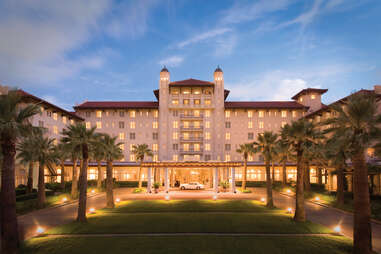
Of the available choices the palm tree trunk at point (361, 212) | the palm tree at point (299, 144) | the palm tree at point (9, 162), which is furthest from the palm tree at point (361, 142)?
the palm tree at point (9, 162)

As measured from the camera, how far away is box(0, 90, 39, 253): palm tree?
12539mm

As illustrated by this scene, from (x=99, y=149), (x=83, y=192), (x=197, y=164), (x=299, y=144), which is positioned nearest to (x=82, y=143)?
(x=83, y=192)

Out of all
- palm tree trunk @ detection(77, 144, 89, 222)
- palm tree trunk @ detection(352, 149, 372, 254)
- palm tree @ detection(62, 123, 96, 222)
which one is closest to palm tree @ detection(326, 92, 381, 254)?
palm tree trunk @ detection(352, 149, 372, 254)

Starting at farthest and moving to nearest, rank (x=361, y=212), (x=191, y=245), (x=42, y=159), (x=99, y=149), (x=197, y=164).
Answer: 1. (x=197, y=164)
2. (x=42, y=159)
3. (x=99, y=149)
4. (x=191, y=245)
5. (x=361, y=212)

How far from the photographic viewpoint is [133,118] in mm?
66062

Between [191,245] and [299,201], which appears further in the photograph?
[299,201]

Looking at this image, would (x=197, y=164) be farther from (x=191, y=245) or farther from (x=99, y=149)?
(x=191, y=245)

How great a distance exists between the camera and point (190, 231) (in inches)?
678

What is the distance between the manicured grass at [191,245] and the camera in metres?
13.4

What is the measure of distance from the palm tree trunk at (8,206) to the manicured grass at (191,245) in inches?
47.4

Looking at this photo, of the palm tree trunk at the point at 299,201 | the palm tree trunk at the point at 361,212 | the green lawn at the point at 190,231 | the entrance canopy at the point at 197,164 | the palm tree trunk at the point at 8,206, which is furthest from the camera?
the entrance canopy at the point at 197,164

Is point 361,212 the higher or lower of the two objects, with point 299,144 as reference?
lower

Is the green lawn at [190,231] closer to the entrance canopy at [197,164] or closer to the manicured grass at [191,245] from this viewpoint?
the manicured grass at [191,245]

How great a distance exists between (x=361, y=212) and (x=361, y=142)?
3.57m
